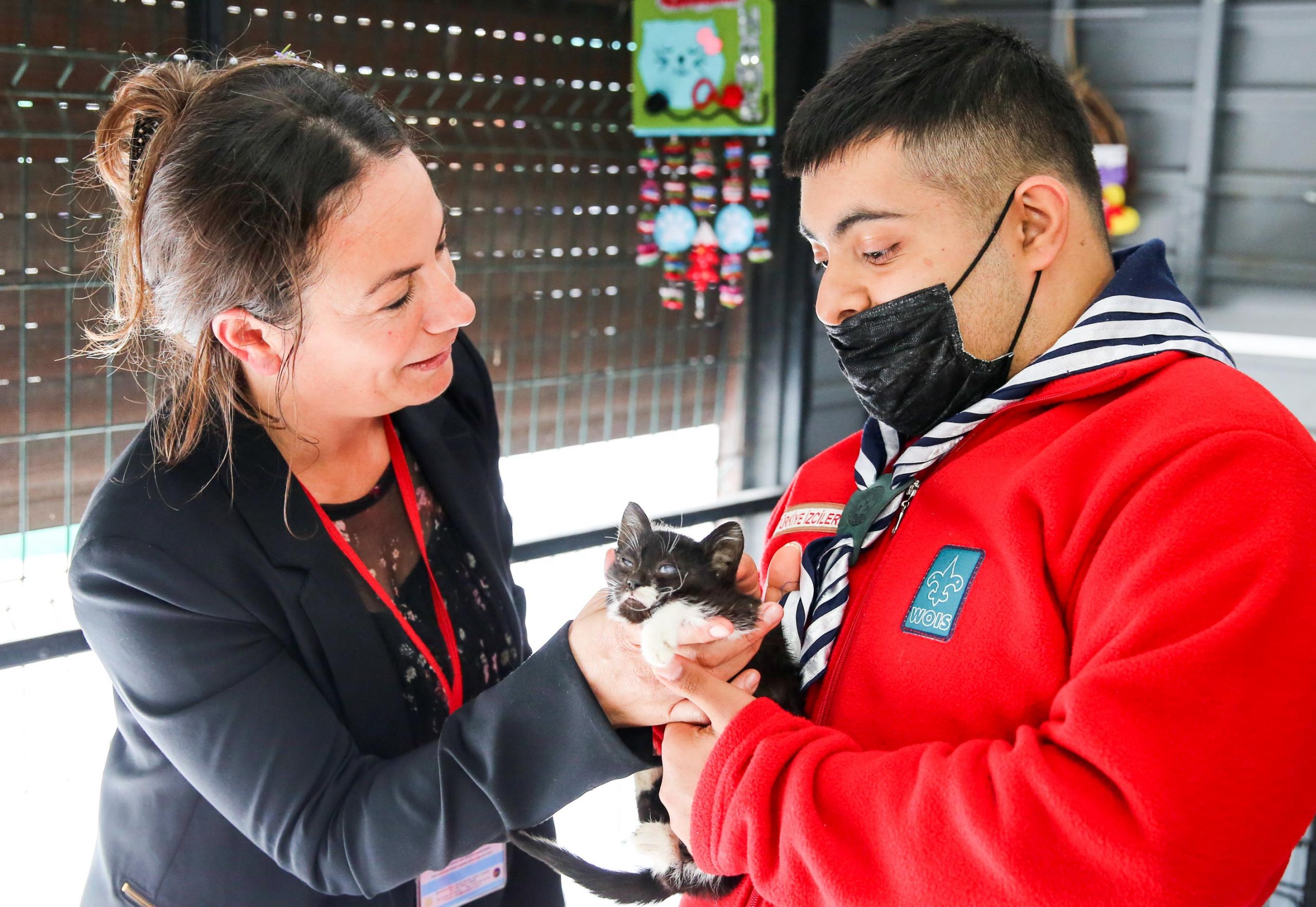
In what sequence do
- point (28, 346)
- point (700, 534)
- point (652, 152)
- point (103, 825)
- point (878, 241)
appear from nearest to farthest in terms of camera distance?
point (878, 241), point (103, 825), point (28, 346), point (652, 152), point (700, 534)

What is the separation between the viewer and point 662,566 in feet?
4.80

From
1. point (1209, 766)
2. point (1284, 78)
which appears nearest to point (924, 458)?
point (1209, 766)

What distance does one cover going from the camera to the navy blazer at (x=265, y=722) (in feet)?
4.15

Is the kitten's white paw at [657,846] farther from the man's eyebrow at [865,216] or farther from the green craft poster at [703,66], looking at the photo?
the green craft poster at [703,66]

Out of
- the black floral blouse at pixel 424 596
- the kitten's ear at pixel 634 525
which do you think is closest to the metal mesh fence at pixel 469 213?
the black floral blouse at pixel 424 596

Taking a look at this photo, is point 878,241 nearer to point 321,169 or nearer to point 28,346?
point 321,169

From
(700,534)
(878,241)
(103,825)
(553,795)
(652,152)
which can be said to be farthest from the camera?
(700,534)

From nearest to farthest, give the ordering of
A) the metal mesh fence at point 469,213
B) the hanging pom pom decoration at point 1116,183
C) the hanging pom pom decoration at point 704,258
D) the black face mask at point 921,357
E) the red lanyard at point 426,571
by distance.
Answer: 1. the black face mask at point 921,357
2. the red lanyard at point 426,571
3. the metal mesh fence at point 469,213
4. the hanging pom pom decoration at point 704,258
5. the hanging pom pom decoration at point 1116,183

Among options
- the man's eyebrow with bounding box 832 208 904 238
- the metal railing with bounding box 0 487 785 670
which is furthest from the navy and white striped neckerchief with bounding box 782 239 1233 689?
the metal railing with bounding box 0 487 785 670

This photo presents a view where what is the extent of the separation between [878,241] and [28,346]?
1809 millimetres

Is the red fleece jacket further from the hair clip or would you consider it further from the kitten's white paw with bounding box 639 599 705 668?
the hair clip

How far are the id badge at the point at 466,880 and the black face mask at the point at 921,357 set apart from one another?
894 mm

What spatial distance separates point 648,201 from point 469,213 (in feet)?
1.89

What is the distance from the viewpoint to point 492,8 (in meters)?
2.66
